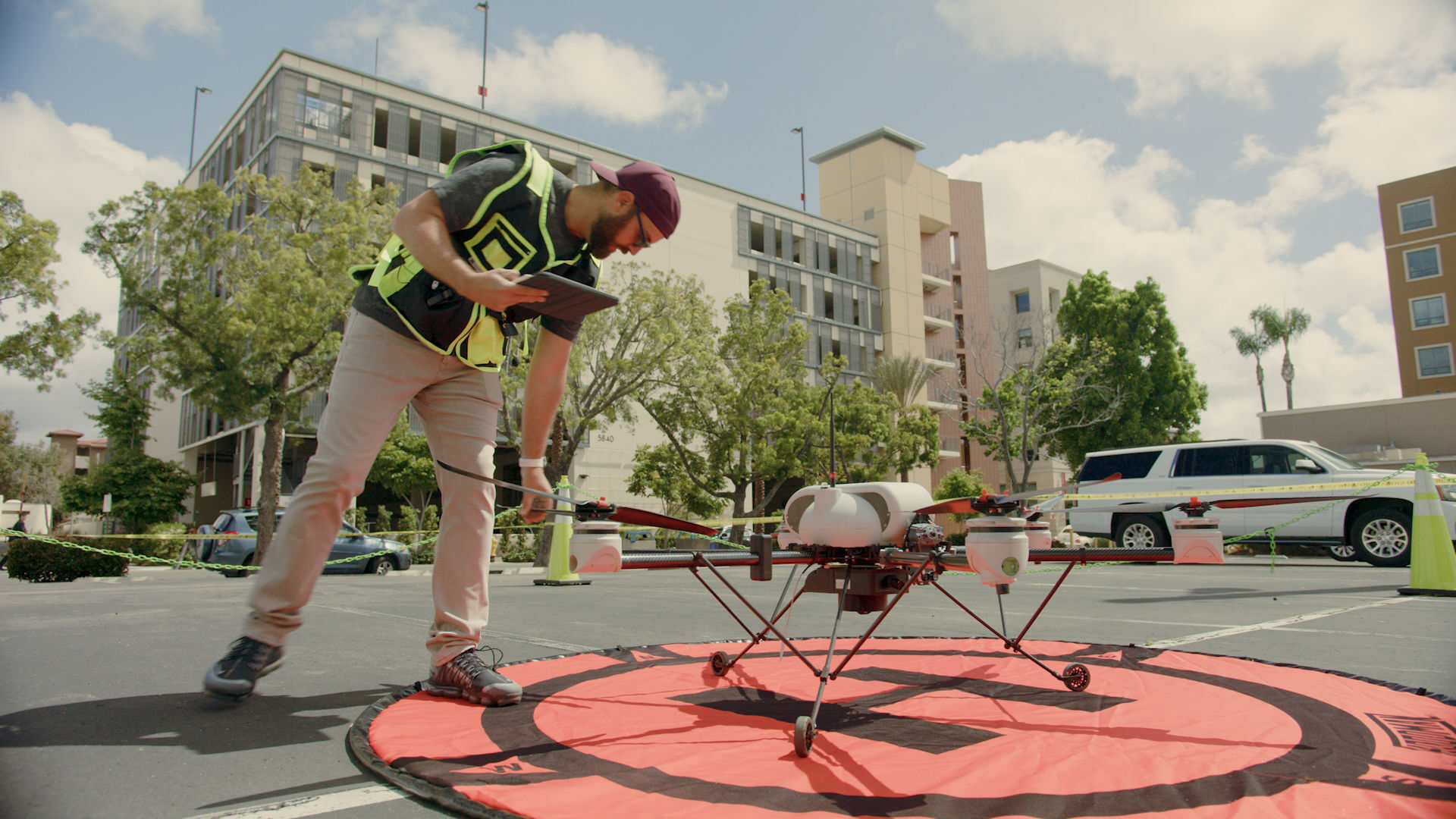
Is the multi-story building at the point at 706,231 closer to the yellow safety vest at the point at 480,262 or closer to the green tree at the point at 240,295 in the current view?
the green tree at the point at 240,295

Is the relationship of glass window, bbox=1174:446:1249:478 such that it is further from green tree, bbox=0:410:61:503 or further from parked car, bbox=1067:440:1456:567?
green tree, bbox=0:410:61:503

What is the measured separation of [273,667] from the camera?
8.39ft

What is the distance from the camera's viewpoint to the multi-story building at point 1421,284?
30156 mm

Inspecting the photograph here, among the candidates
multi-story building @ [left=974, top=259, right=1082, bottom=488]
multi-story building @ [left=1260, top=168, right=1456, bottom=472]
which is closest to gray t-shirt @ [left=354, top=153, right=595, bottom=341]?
multi-story building @ [left=1260, top=168, right=1456, bottom=472]

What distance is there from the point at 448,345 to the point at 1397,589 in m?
7.98

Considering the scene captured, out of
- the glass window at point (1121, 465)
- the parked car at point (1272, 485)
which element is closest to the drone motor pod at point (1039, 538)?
the parked car at point (1272, 485)

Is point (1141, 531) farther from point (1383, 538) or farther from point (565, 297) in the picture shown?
point (565, 297)

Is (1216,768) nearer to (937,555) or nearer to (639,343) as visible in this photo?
(937,555)

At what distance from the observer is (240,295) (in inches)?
680

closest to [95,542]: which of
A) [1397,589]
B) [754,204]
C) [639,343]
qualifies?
[639,343]

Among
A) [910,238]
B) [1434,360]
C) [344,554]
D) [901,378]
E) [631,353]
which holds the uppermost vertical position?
[910,238]

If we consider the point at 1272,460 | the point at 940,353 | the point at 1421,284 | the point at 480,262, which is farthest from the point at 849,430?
the point at 1421,284

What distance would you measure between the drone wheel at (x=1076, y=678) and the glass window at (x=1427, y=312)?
4100cm

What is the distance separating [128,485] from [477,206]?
97.9 feet
